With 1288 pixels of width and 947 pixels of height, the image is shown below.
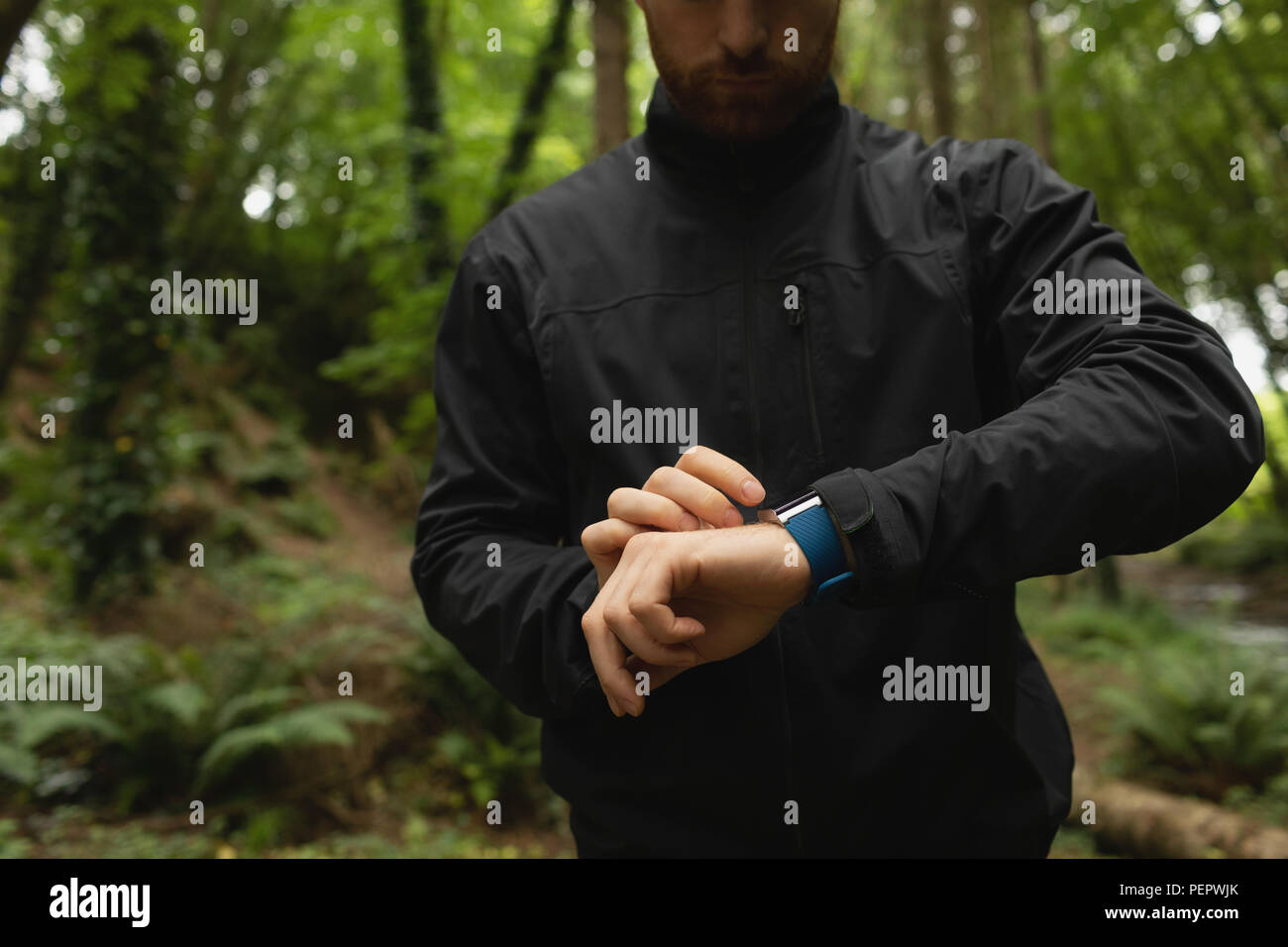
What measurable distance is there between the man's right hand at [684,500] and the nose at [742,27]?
0.75m

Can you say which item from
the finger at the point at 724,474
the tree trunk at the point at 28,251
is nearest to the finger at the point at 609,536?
the finger at the point at 724,474

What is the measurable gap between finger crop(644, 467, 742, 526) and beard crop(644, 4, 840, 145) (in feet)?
2.45

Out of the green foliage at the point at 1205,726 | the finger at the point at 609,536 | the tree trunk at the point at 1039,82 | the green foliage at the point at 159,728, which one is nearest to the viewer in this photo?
the finger at the point at 609,536

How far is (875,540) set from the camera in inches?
44.7

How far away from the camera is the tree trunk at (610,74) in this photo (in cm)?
622

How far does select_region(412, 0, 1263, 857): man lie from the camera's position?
1242 millimetres

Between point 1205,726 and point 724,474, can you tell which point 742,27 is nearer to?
point 724,474

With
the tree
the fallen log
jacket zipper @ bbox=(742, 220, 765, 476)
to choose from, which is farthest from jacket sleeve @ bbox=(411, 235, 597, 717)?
the fallen log

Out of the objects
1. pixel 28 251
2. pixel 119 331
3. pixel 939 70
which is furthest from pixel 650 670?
pixel 28 251

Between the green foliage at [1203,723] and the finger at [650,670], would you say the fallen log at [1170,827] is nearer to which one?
the green foliage at [1203,723]

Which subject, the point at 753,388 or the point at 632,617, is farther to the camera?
the point at 753,388

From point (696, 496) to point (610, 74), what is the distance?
594cm

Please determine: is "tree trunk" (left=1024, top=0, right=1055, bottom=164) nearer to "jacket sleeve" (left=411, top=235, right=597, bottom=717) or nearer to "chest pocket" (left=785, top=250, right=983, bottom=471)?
"chest pocket" (left=785, top=250, right=983, bottom=471)
